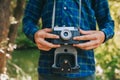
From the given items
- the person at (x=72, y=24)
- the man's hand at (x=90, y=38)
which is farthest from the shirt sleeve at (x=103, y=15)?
the man's hand at (x=90, y=38)

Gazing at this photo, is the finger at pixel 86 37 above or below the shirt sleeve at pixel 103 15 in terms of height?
below

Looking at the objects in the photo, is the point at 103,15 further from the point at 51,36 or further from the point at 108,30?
the point at 51,36

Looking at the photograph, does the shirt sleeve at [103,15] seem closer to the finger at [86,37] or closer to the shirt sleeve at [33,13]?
the finger at [86,37]

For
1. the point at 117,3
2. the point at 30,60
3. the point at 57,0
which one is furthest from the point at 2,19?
the point at 30,60

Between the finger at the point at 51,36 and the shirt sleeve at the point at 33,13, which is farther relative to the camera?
the shirt sleeve at the point at 33,13

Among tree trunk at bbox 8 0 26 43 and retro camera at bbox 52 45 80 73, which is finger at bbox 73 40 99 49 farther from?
tree trunk at bbox 8 0 26 43

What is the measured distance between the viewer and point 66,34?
2.00 meters

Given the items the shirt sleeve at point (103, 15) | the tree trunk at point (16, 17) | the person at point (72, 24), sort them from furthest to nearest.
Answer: the tree trunk at point (16, 17)
the shirt sleeve at point (103, 15)
the person at point (72, 24)

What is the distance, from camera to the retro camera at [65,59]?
2.06 metres

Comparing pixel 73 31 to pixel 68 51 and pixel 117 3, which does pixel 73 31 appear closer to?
pixel 68 51

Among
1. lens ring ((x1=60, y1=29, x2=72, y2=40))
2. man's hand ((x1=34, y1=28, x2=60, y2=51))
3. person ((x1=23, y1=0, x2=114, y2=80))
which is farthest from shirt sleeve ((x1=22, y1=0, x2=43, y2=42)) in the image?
lens ring ((x1=60, y1=29, x2=72, y2=40))

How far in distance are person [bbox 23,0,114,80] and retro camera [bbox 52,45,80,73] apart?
0.04 m

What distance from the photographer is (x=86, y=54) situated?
219 cm

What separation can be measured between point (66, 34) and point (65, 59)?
13 centimetres
